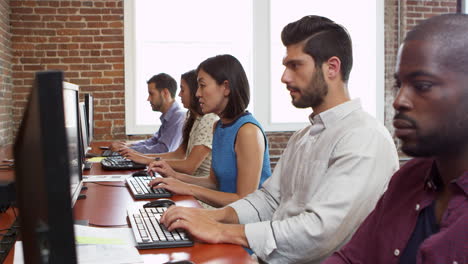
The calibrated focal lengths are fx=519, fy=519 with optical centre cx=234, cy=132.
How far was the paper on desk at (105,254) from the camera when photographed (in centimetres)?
130

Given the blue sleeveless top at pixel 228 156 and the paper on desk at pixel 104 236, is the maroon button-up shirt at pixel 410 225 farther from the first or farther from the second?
the blue sleeveless top at pixel 228 156

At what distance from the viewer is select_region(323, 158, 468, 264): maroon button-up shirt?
1.04 metres

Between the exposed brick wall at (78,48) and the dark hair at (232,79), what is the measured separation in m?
3.12

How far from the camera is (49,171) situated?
1.94ft

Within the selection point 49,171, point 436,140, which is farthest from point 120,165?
point 49,171

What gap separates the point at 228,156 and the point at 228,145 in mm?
55

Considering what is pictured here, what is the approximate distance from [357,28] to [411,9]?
69 centimetres

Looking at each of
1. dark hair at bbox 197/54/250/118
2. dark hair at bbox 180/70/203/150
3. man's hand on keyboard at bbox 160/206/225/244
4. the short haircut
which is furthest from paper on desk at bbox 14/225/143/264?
dark hair at bbox 180/70/203/150

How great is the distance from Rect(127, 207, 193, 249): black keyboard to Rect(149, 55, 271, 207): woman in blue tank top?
0.52 metres

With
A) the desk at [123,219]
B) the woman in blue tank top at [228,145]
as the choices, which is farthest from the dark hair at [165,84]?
the desk at [123,219]

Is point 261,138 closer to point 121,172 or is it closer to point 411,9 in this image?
point 121,172

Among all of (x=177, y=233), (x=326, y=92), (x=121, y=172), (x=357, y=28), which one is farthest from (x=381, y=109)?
(x=177, y=233)

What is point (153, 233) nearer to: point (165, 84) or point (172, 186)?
point (172, 186)

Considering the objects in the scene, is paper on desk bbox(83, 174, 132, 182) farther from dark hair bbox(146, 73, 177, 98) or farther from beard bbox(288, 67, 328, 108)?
dark hair bbox(146, 73, 177, 98)
